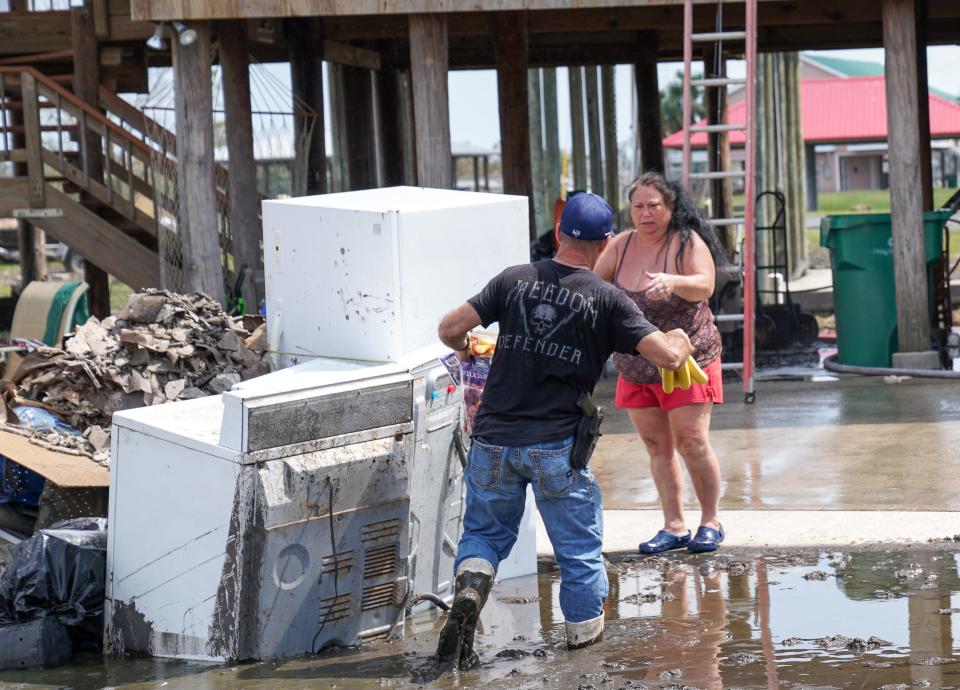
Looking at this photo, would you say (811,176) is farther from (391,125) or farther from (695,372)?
(695,372)

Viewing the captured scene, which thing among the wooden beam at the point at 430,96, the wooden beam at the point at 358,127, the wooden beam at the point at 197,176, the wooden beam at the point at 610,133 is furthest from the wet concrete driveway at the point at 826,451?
the wooden beam at the point at 610,133

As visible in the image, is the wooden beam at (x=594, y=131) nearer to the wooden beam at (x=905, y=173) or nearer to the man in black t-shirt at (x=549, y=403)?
the wooden beam at (x=905, y=173)

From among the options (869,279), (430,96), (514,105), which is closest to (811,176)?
(514,105)

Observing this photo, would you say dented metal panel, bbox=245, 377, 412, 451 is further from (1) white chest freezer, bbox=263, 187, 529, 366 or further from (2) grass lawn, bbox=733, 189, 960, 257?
(2) grass lawn, bbox=733, 189, 960, 257

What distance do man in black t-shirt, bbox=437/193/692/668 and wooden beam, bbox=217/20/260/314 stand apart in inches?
A: 252

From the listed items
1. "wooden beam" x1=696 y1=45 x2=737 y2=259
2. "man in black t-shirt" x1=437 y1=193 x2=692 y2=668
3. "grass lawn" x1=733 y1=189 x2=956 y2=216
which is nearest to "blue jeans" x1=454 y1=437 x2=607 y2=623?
"man in black t-shirt" x1=437 y1=193 x2=692 y2=668

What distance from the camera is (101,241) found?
39.0 ft

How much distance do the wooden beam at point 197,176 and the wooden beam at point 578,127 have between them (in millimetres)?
13960

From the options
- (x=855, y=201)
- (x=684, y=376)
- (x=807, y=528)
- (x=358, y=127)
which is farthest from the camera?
(x=855, y=201)

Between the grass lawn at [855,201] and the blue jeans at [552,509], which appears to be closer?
the blue jeans at [552,509]

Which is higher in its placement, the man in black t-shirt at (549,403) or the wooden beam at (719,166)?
the wooden beam at (719,166)

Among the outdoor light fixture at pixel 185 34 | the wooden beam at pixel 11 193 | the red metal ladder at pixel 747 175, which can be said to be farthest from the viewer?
the wooden beam at pixel 11 193

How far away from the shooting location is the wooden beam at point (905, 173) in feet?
32.7

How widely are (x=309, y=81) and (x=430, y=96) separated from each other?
4.17m
